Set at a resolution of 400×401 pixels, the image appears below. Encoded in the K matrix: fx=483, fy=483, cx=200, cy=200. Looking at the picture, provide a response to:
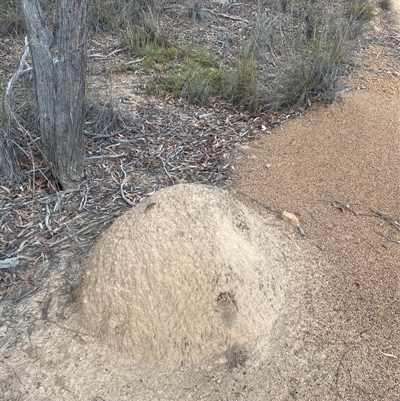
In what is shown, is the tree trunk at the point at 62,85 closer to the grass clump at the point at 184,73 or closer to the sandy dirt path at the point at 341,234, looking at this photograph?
the sandy dirt path at the point at 341,234

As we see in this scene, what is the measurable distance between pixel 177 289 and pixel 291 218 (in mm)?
1016

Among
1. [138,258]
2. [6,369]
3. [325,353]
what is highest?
[138,258]

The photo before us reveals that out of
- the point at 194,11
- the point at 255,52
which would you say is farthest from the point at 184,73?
the point at 194,11

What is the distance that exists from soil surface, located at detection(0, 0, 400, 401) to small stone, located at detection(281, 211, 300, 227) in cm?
3

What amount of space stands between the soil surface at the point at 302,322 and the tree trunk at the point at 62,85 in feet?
2.65

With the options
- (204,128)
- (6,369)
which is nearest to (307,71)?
(204,128)

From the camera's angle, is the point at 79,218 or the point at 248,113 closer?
the point at 79,218

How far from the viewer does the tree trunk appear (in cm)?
275

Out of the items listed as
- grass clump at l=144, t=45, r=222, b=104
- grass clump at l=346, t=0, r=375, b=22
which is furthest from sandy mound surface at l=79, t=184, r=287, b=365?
grass clump at l=346, t=0, r=375, b=22

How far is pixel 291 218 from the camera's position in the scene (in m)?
2.89

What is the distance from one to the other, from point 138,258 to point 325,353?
950 millimetres

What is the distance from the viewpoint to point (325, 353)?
86.1 inches

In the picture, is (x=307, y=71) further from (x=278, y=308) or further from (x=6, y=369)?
(x=6, y=369)

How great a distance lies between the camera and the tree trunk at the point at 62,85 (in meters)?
2.75
